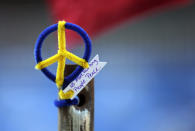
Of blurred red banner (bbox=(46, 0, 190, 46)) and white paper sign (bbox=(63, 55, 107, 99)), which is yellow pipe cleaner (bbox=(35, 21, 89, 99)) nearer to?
white paper sign (bbox=(63, 55, 107, 99))

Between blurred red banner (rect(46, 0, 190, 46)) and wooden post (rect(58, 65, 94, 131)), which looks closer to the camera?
wooden post (rect(58, 65, 94, 131))

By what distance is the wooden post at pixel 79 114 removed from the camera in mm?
390

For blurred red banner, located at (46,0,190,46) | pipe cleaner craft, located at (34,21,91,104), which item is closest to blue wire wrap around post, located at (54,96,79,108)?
pipe cleaner craft, located at (34,21,91,104)

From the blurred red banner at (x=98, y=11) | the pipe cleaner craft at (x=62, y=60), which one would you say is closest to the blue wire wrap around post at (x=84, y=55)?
the pipe cleaner craft at (x=62, y=60)

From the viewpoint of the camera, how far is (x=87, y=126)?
40 centimetres

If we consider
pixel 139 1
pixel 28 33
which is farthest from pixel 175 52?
pixel 28 33

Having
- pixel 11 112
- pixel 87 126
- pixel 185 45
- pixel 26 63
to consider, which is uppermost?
pixel 185 45

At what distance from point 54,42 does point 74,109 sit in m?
0.80

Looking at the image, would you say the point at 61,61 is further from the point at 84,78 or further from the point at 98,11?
the point at 98,11

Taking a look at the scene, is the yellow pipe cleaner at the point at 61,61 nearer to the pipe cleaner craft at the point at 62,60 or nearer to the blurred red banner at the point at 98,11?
the pipe cleaner craft at the point at 62,60

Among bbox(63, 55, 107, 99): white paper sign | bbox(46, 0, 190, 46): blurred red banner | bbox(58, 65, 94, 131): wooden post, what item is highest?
bbox(46, 0, 190, 46): blurred red banner

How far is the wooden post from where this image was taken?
39 centimetres

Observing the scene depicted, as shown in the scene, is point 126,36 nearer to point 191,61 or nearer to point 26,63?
point 191,61

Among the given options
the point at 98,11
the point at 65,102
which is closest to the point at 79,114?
the point at 65,102
